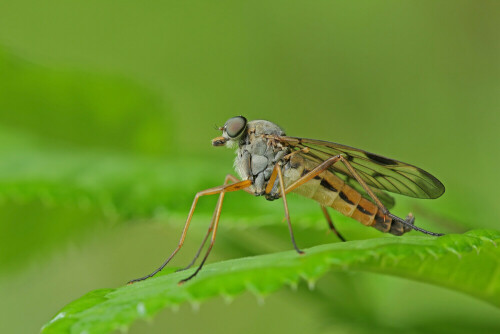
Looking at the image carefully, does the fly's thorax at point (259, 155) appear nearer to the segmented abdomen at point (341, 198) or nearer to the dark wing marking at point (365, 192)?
the segmented abdomen at point (341, 198)

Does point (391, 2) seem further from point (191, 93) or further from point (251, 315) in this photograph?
point (251, 315)

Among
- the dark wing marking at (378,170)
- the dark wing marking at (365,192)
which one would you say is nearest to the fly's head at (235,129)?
the dark wing marking at (378,170)

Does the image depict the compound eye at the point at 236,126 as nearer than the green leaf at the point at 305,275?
No

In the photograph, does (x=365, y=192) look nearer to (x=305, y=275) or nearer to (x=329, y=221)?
(x=329, y=221)

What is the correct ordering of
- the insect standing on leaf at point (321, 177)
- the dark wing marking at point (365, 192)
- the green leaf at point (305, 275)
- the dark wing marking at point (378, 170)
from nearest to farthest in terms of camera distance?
the green leaf at point (305, 275), the dark wing marking at point (378, 170), the insect standing on leaf at point (321, 177), the dark wing marking at point (365, 192)

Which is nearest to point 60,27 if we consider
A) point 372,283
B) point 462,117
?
point 462,117

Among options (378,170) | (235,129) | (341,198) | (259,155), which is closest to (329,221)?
(341,198)
